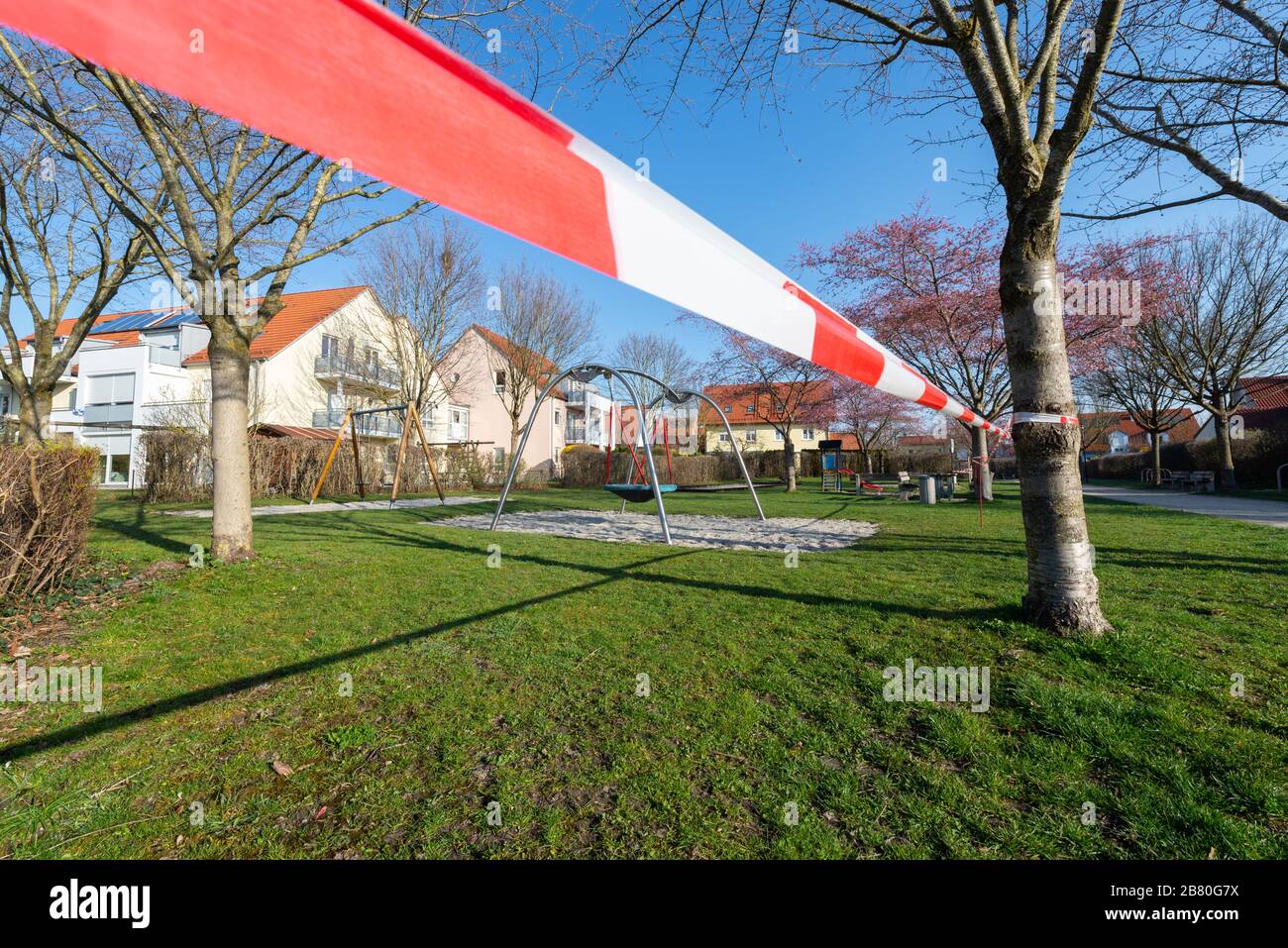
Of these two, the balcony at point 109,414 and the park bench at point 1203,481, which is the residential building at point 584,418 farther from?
the park bench at point 1203,481

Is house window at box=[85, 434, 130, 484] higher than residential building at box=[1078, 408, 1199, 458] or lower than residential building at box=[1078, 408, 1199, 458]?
lower

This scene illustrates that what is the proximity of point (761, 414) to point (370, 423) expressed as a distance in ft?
71.9

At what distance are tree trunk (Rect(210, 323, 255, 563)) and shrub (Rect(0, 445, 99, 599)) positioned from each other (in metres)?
1.07

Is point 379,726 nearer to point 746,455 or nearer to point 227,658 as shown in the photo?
point 227,658

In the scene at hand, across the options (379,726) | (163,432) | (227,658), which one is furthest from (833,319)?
(163,432)

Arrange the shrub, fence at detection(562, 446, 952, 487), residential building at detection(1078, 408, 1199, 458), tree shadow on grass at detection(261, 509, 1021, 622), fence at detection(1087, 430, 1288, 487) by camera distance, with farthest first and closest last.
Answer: residential building at detection(1078, 408, 1199, 458) → fence at detection(562, 446, 952, 487) → fence at detection(1087, 430, 1288, 487) → the shrub → tree shadow on grass at detection(261, 509, 1021, 622)

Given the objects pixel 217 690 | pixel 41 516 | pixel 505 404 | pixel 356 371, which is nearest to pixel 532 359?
pixel 505 404

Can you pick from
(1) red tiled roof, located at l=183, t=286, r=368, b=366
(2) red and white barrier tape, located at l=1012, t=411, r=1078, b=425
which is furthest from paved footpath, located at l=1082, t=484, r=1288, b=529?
(1) red tiled roof, located at l=183, t=286, r=368, b=366

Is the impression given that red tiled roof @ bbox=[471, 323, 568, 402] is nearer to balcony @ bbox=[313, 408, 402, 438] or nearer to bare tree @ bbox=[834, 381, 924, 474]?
balcony @ bbox=[313, 408, 402, 438]

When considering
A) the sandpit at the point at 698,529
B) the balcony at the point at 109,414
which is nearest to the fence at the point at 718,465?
the sandpit at the point at 698,529

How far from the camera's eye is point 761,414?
101 ft

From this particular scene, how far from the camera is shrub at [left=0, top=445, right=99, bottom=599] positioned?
14.7ft

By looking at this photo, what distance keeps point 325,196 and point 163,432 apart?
14262mm

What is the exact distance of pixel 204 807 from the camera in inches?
86.8
